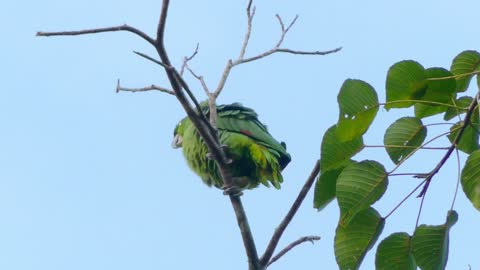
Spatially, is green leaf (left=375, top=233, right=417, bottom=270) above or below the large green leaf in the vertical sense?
below

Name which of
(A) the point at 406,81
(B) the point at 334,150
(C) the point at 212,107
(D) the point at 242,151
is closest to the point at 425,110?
(A) the point at 406,81

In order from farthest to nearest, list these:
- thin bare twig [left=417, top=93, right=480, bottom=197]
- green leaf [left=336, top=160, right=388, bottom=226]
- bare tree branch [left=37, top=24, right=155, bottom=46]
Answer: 1. bare tree branch [left=37, top=24, right=155, bottom=46]
2. green leaf [left=336, top=160, right=388, bottom=226]
3. thin bare twig [left=417, top=93, right=480, bottom=197]

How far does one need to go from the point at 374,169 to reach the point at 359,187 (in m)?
0.10

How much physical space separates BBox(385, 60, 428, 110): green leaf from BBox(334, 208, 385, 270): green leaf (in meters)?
0.31

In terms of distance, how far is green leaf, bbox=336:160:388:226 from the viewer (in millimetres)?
2156

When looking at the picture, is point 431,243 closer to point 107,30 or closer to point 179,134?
point 107,30

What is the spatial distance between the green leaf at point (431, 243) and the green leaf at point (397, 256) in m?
0.02

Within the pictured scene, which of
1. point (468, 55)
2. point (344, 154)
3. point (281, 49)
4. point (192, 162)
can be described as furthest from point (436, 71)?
point (192, 162)

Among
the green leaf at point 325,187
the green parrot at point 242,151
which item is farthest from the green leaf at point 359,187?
the green parrot at point 242,151

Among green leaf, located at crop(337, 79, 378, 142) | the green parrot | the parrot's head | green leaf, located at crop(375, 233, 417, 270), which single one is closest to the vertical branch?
green leaf, located at crop(337, 79, 378, 142)

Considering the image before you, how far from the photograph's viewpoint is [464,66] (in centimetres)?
235

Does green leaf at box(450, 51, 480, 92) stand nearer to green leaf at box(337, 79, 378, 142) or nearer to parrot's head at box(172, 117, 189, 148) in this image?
green leaf at box(337, 79, 378, 142)

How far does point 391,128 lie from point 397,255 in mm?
378

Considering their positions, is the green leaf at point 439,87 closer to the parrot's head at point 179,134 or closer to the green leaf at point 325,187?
the green leaf at point 325,187
